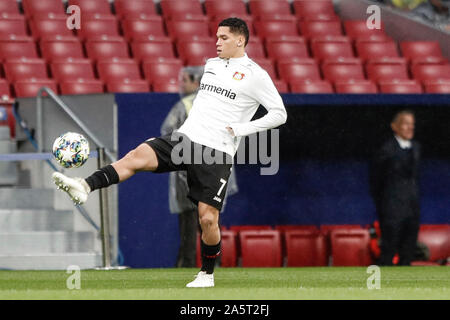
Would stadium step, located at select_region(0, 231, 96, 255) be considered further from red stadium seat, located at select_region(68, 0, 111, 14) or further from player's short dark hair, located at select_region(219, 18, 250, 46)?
red stadium seat, located at select_region(68, 0, 111, 14)

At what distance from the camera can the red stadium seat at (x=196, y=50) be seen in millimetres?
15125

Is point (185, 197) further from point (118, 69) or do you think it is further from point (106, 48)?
point (106, 48)

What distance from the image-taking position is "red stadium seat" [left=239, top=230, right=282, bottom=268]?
1255cm

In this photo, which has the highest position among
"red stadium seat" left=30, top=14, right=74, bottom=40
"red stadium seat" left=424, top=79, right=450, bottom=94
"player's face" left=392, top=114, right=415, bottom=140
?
"red stadium seat" left=30, top=14, right=74, bottom=40

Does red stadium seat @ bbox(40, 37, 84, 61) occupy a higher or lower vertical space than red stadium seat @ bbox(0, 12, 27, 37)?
lower

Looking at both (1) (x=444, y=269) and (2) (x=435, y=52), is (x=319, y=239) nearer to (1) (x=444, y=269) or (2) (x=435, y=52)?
(1) (x=444, y=269)

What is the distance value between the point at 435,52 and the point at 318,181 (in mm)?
4190

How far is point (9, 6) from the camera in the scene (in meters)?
15.6

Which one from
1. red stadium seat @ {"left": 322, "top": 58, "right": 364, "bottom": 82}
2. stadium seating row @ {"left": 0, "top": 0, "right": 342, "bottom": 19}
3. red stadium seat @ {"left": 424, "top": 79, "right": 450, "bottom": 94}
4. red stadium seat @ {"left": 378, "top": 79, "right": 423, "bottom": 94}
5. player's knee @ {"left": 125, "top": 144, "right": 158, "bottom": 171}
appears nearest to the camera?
player's knee @ {"left": 125, "top": 144, "right": 158, "bottom": 171}

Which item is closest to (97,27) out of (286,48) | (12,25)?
(12,25)

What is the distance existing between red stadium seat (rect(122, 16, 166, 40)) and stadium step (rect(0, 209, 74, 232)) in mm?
4938

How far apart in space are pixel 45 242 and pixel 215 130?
4.01 meters

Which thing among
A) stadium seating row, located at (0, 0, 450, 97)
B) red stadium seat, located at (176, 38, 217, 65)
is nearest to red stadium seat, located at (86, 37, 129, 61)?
stadium seating row, located at (0, 0, 450, 97)

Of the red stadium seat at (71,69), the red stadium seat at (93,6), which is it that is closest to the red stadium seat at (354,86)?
the red stadium seat at (71,69)
